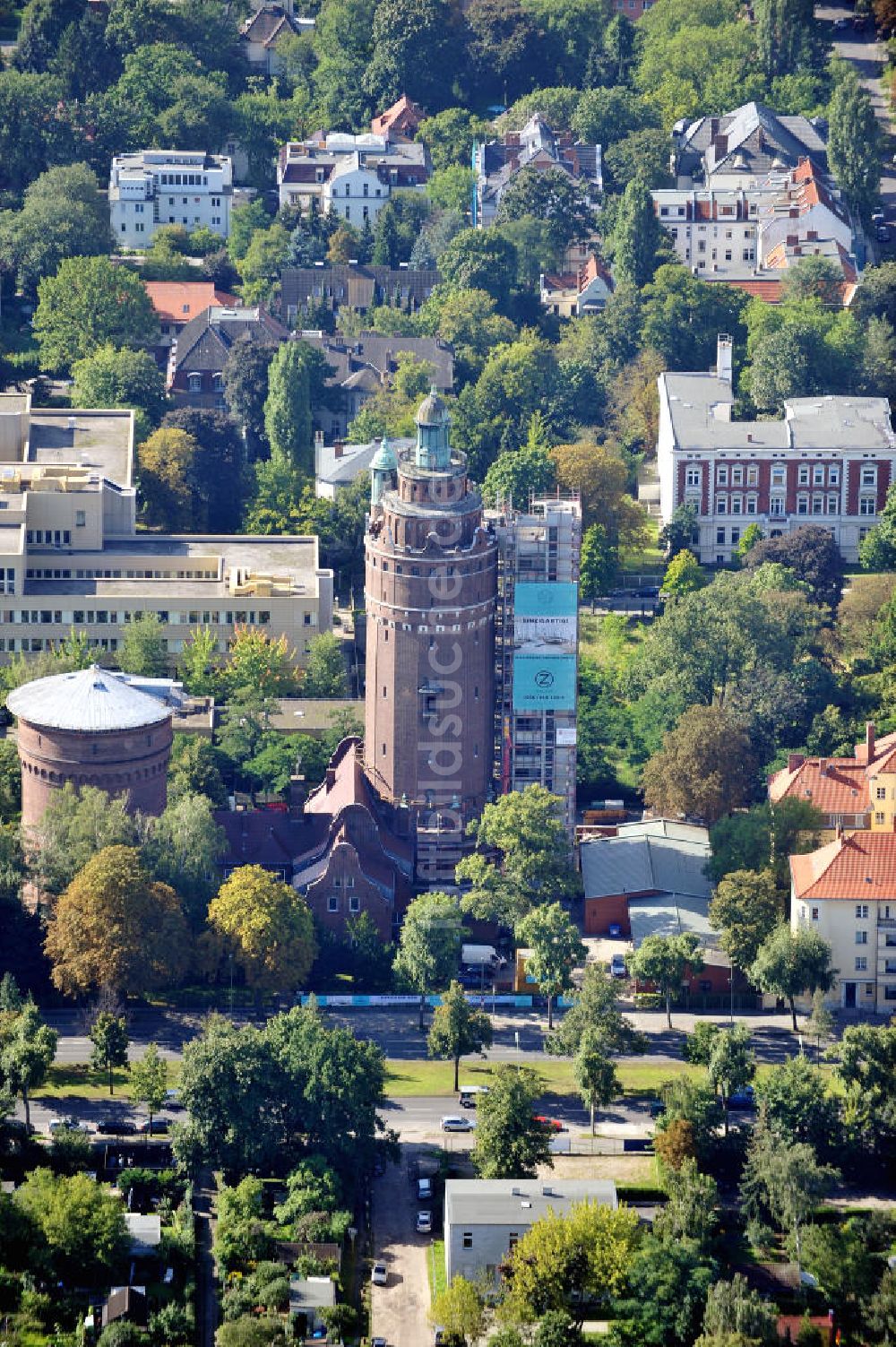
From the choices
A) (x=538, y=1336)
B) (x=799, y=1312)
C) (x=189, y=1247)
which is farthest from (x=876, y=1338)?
(x=189, y=1247)

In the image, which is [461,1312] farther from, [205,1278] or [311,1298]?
[205,1278]

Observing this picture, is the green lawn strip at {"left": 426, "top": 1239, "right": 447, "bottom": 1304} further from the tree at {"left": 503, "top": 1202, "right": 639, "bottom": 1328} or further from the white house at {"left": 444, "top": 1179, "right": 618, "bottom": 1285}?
the tree at {"left": 503, "top": 1202, "right": 639, "bottom": 1328}

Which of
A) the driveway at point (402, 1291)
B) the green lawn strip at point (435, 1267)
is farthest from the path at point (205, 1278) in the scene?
the green lawn strip at point (435, 1267)

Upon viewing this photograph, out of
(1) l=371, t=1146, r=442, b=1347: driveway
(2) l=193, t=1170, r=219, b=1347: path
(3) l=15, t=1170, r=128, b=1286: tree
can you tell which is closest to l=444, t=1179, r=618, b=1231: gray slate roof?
(1) l=371, t=1146, r=442, b=1347: driveway

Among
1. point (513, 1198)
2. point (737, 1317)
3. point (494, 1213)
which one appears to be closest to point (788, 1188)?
point (737, 1317)

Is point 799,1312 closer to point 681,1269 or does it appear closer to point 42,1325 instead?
point 681,1269
